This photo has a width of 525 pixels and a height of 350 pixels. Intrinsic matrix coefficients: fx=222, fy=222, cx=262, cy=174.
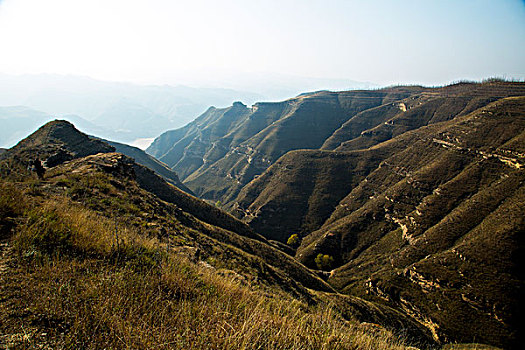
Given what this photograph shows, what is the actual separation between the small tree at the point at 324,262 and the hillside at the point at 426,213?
2.72 ft

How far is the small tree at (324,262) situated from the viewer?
61062 millimetres

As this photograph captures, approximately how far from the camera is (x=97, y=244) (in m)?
3.77

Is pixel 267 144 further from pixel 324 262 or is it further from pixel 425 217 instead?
pixel 425 217

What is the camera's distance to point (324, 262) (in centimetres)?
6128

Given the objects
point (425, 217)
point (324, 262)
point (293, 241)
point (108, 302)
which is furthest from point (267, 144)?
point (108, 302)

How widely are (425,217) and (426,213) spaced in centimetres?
136

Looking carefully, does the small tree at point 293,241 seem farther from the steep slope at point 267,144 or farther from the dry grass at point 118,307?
the dry grass at point 118,307

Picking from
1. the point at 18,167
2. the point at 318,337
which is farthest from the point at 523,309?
the point at 18,167

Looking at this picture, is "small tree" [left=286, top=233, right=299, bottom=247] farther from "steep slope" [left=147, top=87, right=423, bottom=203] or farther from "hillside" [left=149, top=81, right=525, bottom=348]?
"steep slope" [left=147, top=87, right=423, bottom=203]

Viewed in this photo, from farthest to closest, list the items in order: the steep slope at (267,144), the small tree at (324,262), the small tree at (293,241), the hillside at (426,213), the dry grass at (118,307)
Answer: the steep slope at (267,144)
the small tree at (293,241)
the small tree at (324,262)
the hillside at (426,213)
the dry grass at (118,307)

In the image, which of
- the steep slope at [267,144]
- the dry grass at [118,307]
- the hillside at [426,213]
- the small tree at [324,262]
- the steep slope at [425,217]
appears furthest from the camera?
the steep slope at [267,144]

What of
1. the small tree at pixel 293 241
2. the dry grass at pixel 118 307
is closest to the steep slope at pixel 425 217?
the small tree at pixel 293 241

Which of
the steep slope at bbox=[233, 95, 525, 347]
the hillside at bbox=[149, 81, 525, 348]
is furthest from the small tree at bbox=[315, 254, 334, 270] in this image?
the steep slope at bbox=[233, 95, 525, 347]

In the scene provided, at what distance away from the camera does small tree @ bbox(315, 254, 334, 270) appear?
6106 centimetres
